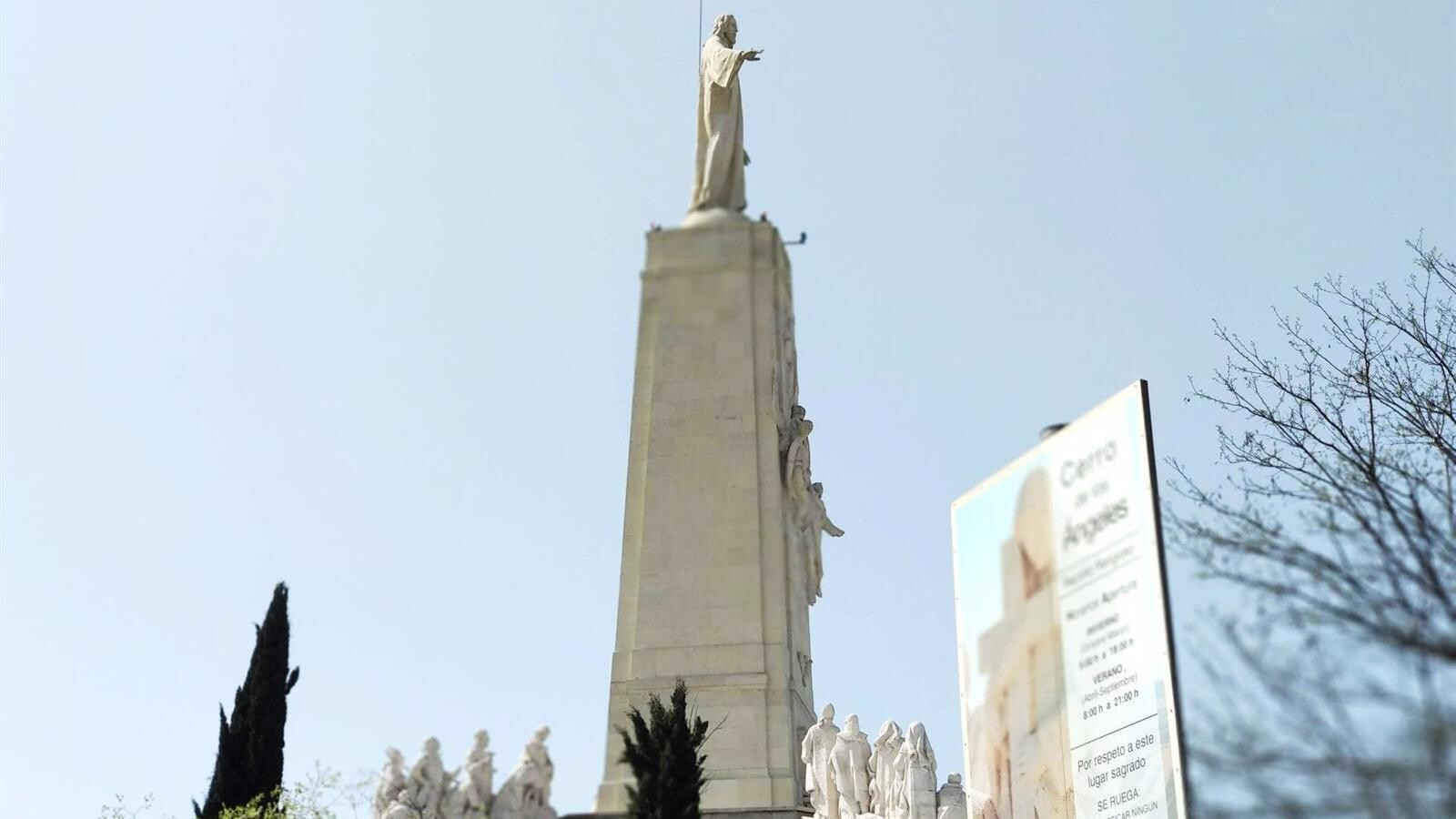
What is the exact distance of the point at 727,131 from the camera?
85.0ft

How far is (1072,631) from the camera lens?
699 inches

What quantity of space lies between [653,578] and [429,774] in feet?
18.7

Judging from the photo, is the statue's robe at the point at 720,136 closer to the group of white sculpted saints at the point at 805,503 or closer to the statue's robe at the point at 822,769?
the group of white sculpted saints at the point at 805,503

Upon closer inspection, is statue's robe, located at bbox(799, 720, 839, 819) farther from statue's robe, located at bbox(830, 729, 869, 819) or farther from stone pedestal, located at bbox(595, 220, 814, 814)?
stone pedestal, located at bbox(595, 220, 814, 814)

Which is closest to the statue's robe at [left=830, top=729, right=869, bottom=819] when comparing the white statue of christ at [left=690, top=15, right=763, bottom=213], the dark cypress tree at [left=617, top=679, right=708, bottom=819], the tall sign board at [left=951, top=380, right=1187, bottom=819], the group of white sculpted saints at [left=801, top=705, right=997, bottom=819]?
the group of white sculpted saints at [left=801, top=705, right=997, bottom=819]

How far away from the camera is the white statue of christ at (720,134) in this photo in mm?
25656

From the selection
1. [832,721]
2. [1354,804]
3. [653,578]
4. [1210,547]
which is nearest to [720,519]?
[653,578]

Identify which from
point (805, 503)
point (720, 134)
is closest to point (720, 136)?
point (720, 134)

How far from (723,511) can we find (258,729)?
7.98 metres

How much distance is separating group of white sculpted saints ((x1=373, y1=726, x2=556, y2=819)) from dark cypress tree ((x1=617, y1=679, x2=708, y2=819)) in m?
1.01

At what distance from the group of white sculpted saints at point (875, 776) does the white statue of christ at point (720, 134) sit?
321 inches

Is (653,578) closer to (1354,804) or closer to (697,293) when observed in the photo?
(697,293)

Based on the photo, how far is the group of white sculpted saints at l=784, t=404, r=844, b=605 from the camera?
927 inches

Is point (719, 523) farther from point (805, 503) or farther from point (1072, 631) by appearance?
point (1072, 631)
